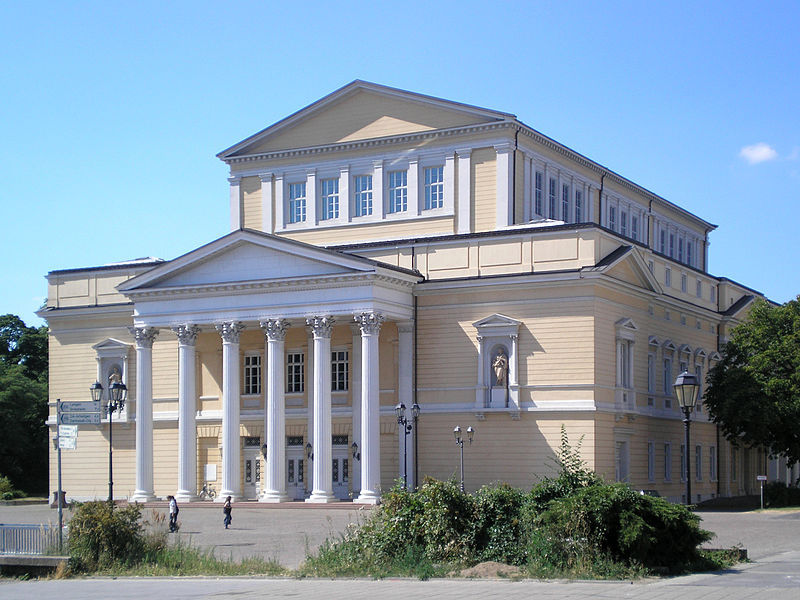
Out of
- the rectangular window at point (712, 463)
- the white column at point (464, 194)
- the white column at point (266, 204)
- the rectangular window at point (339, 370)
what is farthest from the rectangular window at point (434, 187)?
the rectangular window at point (712, 463)

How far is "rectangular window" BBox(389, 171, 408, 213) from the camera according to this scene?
2258 inches

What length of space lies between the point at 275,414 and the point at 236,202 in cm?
1454

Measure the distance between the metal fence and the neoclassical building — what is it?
21.0 metres

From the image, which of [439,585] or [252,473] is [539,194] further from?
[439,585]

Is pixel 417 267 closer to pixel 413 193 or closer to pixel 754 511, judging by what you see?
pixel 413 193

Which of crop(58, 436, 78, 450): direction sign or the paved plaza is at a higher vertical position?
crop(58, 436, 78, 450): direction sign

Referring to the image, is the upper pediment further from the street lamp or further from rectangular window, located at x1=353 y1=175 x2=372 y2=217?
the street lamp

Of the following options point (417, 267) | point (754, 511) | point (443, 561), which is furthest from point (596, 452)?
point (443, 561)

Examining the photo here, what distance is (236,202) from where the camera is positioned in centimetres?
6184

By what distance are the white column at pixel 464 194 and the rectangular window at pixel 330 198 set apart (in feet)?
22.5

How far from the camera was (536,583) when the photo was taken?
70.3 ft

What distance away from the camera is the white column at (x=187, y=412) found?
177 ft

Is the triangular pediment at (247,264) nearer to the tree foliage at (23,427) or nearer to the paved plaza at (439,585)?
the paved plaza at (439,585)

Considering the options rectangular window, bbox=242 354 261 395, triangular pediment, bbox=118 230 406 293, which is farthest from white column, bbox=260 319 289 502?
rectangular window, bbox=242 354 261 395
